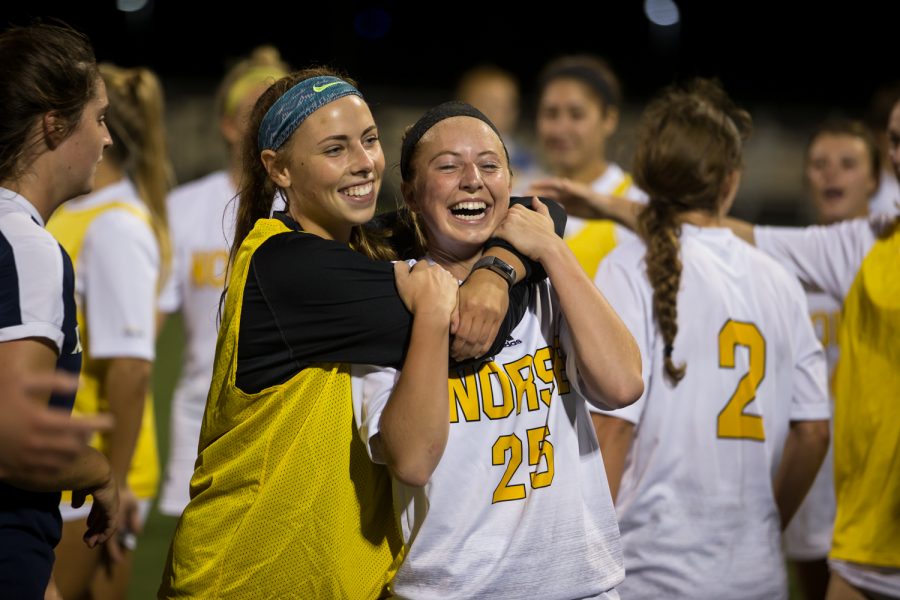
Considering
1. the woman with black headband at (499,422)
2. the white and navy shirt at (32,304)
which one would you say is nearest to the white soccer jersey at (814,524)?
the woman with black headband at (499,422)

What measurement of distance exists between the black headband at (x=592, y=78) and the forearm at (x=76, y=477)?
3.84m

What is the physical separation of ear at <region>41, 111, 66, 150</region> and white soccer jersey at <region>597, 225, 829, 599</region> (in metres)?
1.65

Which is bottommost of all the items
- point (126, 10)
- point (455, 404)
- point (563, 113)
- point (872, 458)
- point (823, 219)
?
point (872, 458)

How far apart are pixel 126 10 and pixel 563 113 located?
2156cm

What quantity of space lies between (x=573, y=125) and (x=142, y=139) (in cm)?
231

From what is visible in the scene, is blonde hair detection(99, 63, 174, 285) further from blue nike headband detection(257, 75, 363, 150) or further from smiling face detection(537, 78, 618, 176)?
smiling face detection(537, 78, 618, 176)

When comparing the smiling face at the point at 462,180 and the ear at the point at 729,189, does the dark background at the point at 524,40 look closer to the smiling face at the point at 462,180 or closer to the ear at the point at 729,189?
the ear at the point at 729,189

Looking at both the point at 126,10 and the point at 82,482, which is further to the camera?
the point at 126,10

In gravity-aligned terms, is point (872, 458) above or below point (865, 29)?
below

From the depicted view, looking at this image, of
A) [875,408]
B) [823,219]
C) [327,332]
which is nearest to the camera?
[327,332]

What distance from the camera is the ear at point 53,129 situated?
8.54 ft

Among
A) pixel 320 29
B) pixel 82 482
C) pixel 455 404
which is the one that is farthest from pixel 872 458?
pixel 320 29

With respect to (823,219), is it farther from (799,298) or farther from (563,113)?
(799,298)

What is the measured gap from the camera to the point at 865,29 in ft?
86.6
